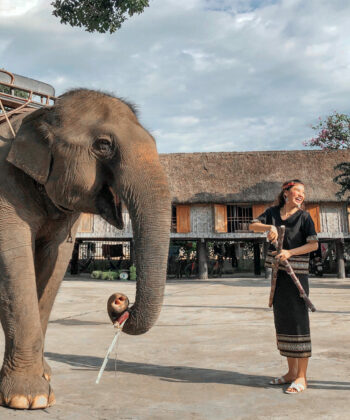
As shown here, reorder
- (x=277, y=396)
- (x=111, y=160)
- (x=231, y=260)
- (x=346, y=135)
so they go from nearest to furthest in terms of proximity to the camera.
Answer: (x=111, y=160)
(x=277, y=396)
(x=346, y=135)
(x=231, y=260)

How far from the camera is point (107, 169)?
281 centimetres

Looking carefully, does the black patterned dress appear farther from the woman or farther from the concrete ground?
the concrete ground

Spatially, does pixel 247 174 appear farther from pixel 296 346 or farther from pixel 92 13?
pixel 296 346

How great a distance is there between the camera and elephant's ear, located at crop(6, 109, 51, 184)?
2.91m

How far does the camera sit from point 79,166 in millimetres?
2777

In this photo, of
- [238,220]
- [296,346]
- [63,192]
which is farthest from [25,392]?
[238,220]

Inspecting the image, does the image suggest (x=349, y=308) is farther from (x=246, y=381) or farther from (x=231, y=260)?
(x=231, y=260)

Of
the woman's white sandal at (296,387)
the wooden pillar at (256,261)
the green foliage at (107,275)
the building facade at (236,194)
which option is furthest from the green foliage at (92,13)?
the wooden pillar at (256,261)

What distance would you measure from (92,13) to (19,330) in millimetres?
8281

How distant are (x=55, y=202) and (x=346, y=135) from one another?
89.7 ft

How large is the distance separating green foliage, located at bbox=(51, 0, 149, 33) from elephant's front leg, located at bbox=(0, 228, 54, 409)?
7679mm

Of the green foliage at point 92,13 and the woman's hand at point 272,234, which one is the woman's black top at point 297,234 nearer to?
the woman's hand at point 272,234

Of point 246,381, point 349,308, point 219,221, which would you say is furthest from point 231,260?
point 246,381

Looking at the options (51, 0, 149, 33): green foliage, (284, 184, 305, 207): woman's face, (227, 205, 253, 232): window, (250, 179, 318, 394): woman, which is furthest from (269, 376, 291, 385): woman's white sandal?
(227, 205, 253, 232): window
